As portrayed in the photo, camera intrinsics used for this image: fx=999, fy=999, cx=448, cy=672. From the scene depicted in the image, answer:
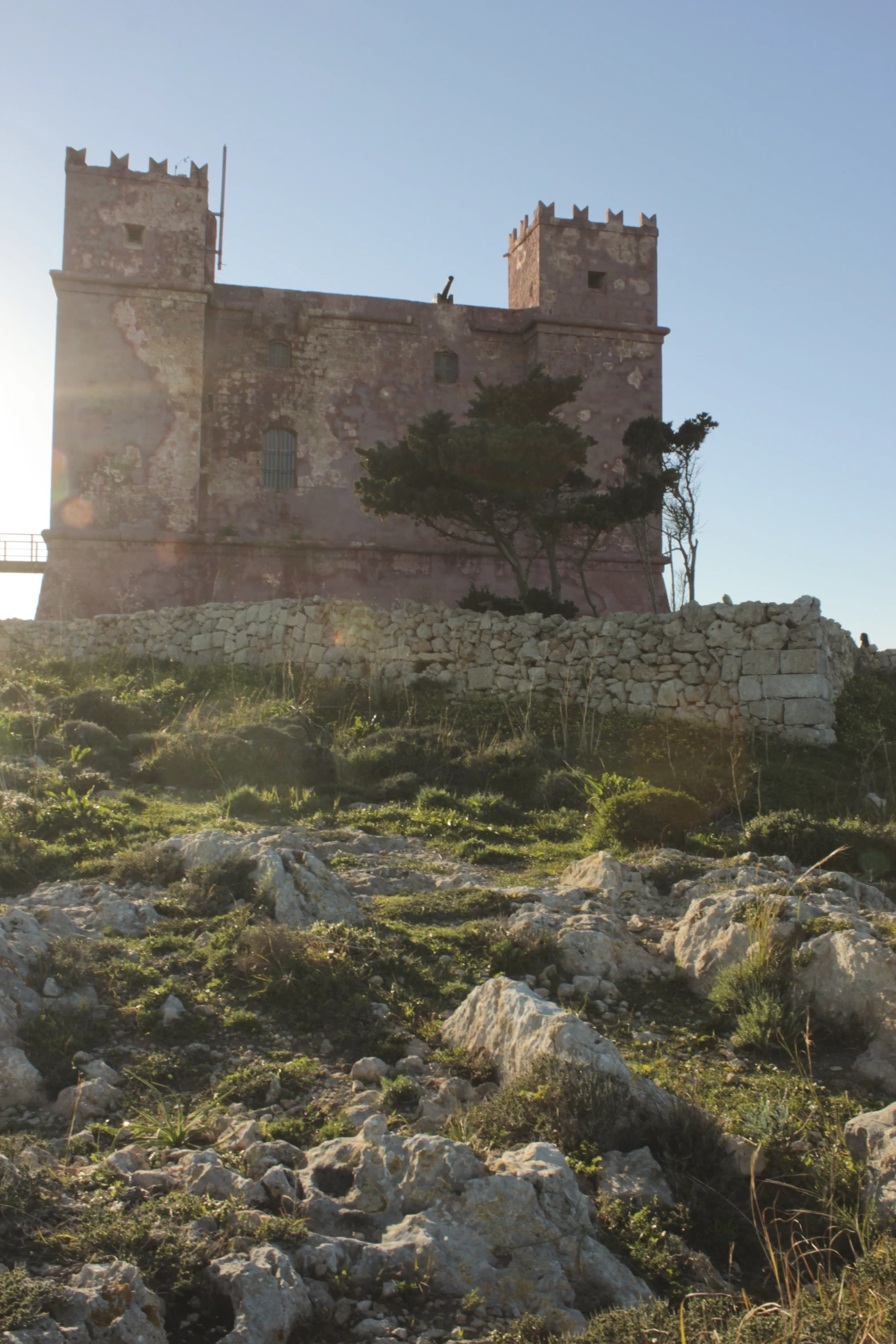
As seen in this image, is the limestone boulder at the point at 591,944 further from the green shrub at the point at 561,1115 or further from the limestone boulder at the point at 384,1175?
the limestone boulder at the point at 384,1175

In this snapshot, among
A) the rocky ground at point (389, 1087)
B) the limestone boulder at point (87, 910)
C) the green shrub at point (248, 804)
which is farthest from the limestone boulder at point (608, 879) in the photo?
the green shrub at point (248, 804)

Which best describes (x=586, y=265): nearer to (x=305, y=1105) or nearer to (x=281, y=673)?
(x=281, y=673)

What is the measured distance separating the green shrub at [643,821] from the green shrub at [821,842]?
0.56m

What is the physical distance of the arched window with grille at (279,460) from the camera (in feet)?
75.7

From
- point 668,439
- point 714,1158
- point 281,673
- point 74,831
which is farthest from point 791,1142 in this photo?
point 668,439

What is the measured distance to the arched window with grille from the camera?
75.7 ft

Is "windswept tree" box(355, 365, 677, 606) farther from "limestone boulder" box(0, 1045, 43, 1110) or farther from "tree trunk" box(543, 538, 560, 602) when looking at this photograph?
"limestone boulder" box(0, 1045, 43, 1110)

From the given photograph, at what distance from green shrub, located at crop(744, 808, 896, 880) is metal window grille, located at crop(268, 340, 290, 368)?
18.2 meters

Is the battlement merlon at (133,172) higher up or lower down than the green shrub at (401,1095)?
higher up

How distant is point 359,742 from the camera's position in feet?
39.0

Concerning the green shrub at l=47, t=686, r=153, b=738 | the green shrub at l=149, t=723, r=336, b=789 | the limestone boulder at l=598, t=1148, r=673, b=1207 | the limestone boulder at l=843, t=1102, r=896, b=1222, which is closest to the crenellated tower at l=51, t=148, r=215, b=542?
the green shrub at l=47, t=686, r=153, b=738

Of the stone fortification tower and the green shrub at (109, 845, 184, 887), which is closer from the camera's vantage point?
the green shrub at (109, 845, 184, 887)

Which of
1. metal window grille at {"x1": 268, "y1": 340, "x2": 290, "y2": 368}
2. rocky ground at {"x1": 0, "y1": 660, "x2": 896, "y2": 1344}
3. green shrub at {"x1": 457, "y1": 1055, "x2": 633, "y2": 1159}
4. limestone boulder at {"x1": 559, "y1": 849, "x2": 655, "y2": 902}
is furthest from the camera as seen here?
metal window grille at {"x1": 268, "y1": 340, "x2": 290, "y2": 368}

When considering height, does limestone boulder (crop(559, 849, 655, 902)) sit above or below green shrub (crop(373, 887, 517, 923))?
above
